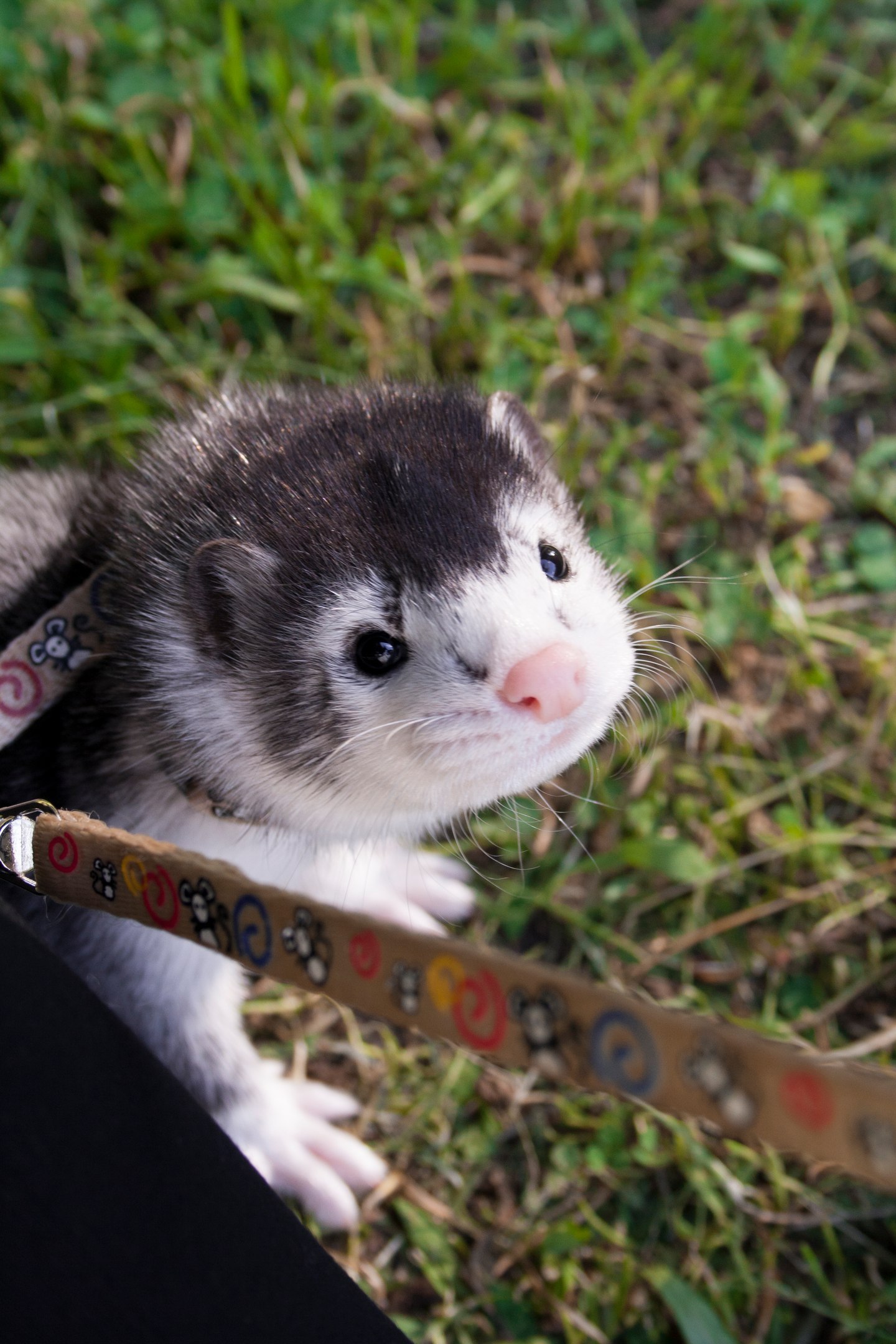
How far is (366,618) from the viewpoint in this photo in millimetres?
1942

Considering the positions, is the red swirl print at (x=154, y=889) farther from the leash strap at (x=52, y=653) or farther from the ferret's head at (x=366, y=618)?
the leash strap at (x=52, y=653)

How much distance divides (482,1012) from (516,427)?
147 cm

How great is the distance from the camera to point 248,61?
4.05 metres

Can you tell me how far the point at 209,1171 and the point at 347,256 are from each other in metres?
3.08

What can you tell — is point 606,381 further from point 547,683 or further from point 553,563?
point 547,683

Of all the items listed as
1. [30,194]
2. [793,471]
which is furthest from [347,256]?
[793,471]

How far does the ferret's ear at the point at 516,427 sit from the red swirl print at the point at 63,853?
1.22m

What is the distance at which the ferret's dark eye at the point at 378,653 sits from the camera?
6.40ft

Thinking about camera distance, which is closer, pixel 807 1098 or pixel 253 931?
pixel 807 1098

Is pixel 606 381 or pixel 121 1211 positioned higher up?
pixel 606 381

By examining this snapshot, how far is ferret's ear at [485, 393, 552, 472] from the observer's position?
7.59 ft

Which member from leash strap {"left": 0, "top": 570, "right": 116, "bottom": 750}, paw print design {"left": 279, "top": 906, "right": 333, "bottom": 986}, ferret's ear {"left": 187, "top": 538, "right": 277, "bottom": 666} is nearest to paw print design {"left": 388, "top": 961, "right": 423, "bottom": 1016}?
paw print design {"left": 279, "top": 906, "right": 333, "bottom": 986}

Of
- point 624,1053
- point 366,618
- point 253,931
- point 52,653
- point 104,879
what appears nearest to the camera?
point 624,1053

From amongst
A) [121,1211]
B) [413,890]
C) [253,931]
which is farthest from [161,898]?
[413,890]
